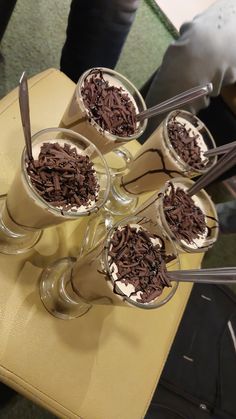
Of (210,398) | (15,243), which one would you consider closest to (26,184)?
(15,243)

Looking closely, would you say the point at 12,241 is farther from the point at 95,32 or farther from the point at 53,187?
the point at 95,32

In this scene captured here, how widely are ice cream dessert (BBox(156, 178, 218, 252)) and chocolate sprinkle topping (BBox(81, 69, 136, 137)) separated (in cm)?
14

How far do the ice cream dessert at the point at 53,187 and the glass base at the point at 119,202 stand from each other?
26cm

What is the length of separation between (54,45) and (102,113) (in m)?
1.12

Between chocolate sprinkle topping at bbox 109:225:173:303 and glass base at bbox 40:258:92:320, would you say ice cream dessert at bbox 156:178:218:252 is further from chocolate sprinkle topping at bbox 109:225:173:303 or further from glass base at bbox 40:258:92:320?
glass base at bbox 40:258:92:320

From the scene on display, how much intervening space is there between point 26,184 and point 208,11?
1.01m

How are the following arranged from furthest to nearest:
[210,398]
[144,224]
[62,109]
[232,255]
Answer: [232,255] < [210,398] < [62,109] < [144,224]

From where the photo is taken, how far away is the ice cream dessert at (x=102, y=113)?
865 millimetres

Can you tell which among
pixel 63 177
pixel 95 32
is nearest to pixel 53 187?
pixel 63 177

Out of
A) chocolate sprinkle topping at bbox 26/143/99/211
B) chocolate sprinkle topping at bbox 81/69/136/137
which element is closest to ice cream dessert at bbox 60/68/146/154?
chocolate sprinkle topping at bbox 81/69/136/137

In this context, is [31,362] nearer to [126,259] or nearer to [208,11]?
[126,259]

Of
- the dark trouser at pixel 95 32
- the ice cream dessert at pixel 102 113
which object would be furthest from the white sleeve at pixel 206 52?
the ice cream dessert at pixel 102 113

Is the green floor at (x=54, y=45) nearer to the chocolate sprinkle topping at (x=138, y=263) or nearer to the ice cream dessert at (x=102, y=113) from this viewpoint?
the ice cream dessert at (x=102, y=113)

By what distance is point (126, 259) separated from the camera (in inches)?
29.0
